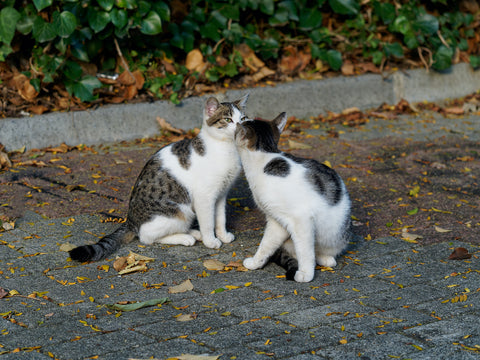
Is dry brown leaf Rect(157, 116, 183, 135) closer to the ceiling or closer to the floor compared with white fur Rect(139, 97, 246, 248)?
closer to the floor

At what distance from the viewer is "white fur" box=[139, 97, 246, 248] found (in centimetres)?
457

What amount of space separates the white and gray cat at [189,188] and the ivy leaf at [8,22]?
9.16 ft

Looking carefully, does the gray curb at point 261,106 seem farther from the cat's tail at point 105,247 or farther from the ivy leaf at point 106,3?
the cat's tail at point 105,247

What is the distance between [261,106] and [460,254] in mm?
4112

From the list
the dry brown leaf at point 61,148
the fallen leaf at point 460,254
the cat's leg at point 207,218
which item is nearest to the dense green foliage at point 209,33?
the dry brown leaf at point 61,148

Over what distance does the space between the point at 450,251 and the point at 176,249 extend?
1.87 m

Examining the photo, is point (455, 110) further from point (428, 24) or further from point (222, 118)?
point (222, 118)

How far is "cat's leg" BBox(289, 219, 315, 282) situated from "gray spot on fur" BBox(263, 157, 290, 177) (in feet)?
1.04

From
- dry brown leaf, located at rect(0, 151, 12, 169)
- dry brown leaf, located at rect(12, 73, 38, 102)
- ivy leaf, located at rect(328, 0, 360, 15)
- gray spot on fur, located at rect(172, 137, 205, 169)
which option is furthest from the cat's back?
ivy leaf, located at rect(328, 0, 360, 15)

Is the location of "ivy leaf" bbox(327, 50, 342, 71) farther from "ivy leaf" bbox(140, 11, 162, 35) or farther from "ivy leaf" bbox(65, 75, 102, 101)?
"ivy leaf" bbox(65, 75, 102, 101)

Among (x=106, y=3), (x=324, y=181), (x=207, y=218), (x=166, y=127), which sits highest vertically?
(x=106, y=3)

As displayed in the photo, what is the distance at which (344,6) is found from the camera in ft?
28.2

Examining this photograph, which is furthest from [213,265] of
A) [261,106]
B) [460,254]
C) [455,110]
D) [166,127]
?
[455,110]

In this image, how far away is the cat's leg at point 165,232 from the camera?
4.53m
